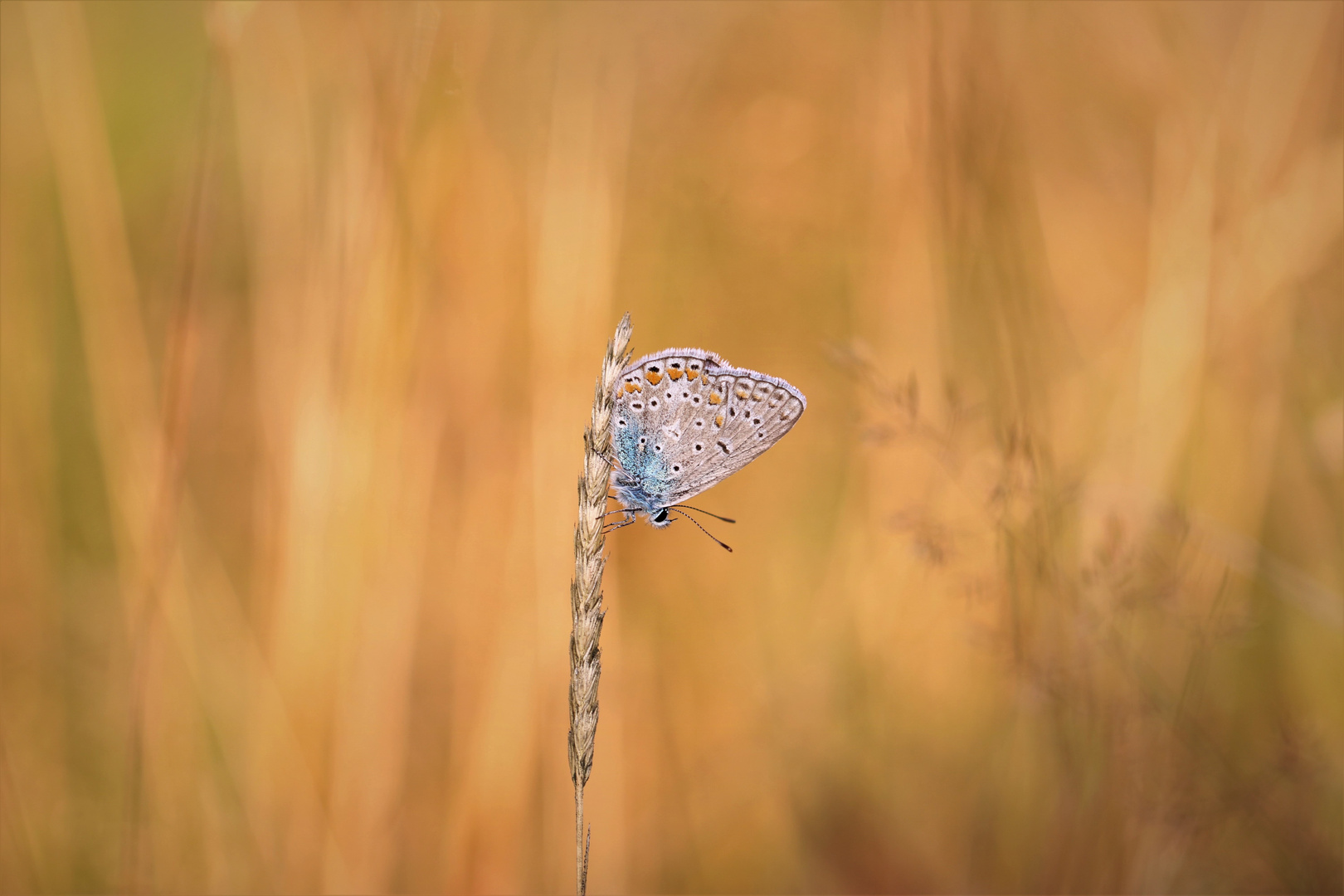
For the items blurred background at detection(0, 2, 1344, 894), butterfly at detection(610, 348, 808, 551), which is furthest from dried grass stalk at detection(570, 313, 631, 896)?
blurred background at detection(0, 2, 1344, 894)

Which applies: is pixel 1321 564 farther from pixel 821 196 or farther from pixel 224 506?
pixel 224 506

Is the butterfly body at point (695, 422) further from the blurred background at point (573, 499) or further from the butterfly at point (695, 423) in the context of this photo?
the blurred background at point (573, 499)

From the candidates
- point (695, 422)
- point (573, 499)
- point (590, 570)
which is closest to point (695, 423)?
point (695, 422)

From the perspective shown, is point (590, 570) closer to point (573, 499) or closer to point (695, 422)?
point (695, 422)

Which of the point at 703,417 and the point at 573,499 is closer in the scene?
the point at 703,417

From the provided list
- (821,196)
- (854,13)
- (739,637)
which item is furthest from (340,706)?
(854,13)

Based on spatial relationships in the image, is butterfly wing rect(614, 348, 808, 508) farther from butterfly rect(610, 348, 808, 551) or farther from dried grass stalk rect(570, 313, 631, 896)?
dried grass stalk rect(570, 313, 631, 896)

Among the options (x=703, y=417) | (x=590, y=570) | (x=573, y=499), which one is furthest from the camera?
(x=573, y=499)
